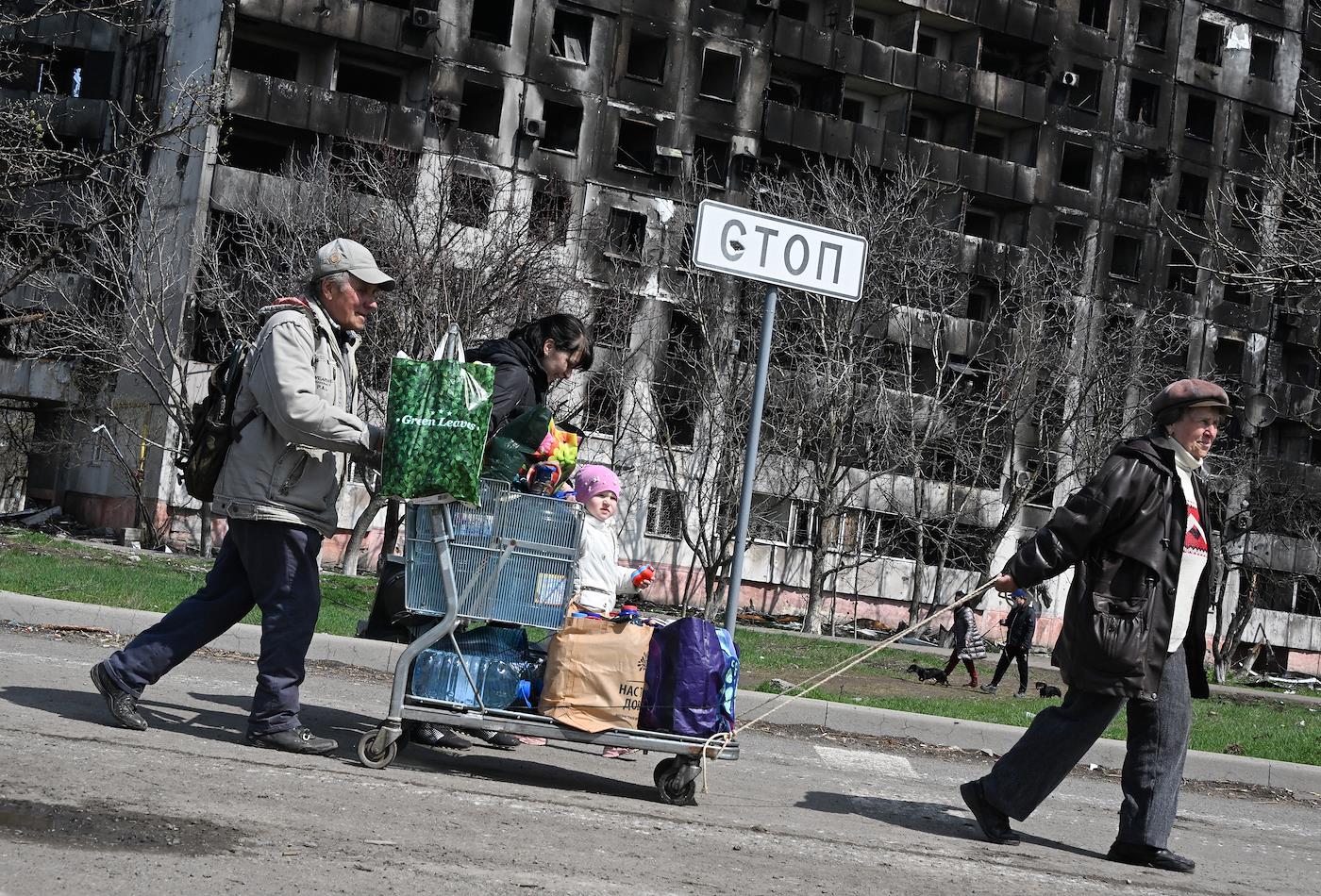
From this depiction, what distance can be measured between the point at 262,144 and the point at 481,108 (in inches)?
263

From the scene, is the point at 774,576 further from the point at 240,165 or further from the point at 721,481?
the point at 240,165

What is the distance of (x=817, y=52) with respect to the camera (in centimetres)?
5084

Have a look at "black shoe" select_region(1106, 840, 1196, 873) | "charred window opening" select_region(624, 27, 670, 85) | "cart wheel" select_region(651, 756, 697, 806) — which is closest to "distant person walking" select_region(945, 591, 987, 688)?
"black shoe" select_region(1106, 840, 1196, 873)

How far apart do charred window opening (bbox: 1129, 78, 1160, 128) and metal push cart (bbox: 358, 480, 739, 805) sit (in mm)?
54819

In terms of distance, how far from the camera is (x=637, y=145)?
4841 cm

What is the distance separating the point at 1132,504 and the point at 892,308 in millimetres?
33827

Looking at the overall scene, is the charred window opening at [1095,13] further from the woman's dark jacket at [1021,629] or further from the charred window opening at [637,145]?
the woman's dark jacket at [1021,629]

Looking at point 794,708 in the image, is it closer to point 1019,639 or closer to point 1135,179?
point 1019,639

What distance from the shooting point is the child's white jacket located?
22.7ft

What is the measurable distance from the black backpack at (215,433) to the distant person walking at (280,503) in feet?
0.11

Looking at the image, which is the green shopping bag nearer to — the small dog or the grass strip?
the grass strip

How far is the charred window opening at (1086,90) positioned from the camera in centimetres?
5528

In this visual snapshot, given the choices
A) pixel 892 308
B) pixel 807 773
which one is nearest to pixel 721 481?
pixel 892 308

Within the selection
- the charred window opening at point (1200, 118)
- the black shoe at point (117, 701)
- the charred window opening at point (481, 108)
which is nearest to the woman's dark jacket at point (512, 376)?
the black shoe at point (117, 701)
